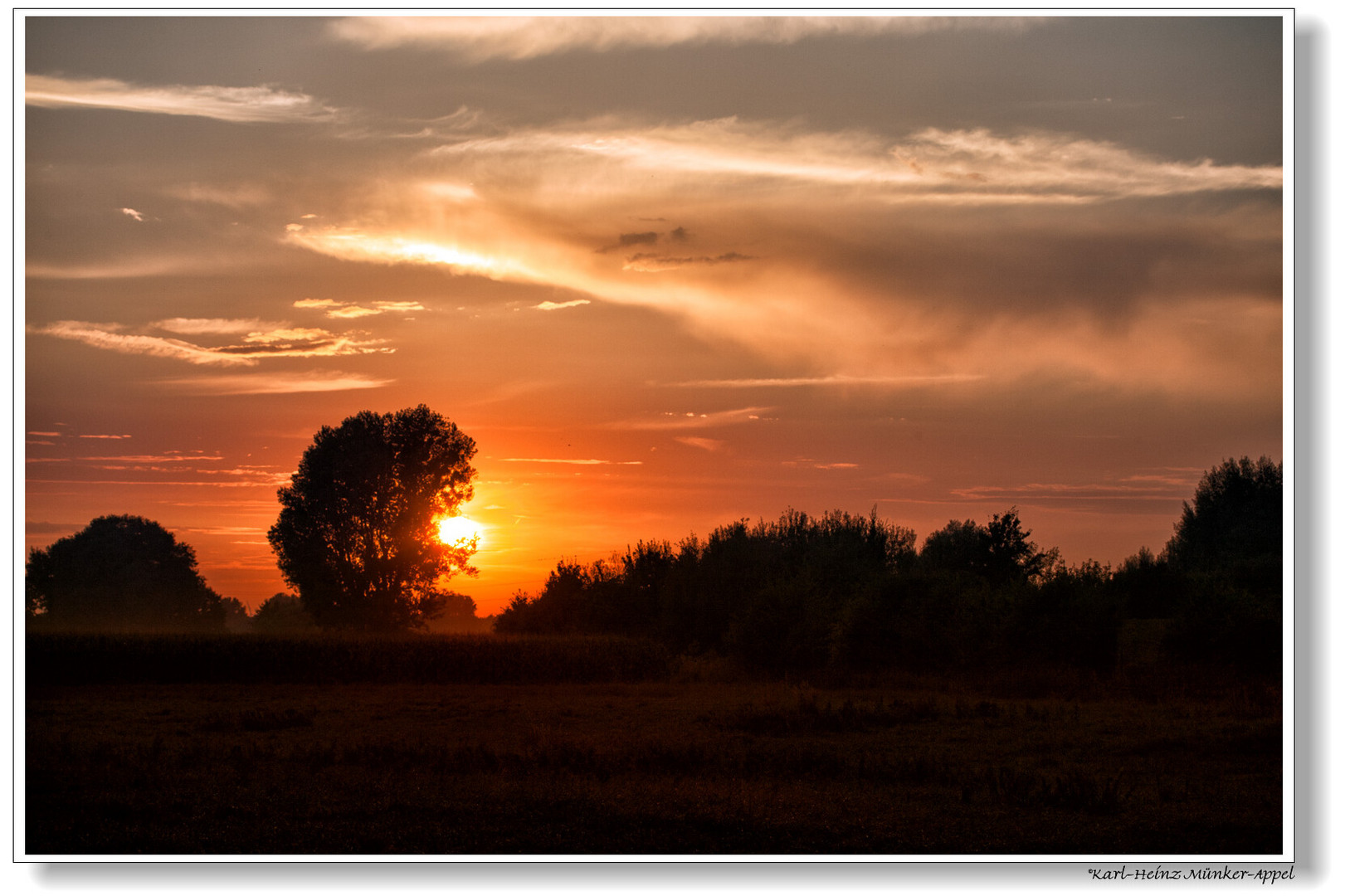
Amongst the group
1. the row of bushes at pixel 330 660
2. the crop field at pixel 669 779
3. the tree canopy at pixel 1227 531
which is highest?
the tree canopy at pixel 1227 531

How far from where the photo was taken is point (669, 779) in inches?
506

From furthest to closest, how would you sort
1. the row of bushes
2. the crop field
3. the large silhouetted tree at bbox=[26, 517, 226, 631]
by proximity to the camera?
the row of bushes
the large silhouetted tree at bbox=[26, 517, 226, 631]
the crop field

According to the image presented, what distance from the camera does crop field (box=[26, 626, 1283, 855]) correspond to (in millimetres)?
10109

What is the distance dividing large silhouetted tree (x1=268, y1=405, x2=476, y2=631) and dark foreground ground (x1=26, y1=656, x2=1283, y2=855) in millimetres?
14247

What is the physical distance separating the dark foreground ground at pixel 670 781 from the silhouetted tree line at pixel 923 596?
7431mm

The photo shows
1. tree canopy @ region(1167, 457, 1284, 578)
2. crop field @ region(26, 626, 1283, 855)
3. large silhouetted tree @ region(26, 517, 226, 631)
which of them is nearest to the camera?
crop field @ region(26, 626, 1283, 855)

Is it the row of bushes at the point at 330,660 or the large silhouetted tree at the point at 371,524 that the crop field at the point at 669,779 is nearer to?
the row of bushes at the point at 330,660

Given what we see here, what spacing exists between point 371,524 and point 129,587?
836 cm

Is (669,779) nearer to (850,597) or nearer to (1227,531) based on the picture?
(850,597)

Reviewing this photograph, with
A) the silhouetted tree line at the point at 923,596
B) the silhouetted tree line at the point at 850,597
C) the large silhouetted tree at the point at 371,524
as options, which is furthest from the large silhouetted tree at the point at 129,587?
the silhouetted tree line at the point at 923,596

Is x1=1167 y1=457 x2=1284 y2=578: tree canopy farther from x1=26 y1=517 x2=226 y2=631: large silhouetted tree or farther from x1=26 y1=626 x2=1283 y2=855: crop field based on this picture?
x1=26 y1=517 x2=226 y2=631: large silhouetted tree

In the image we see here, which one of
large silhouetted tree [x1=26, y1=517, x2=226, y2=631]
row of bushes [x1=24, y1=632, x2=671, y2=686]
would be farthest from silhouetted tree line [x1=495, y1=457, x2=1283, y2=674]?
large silhouetted tree [x1=26, y1=517, x2=226, y2=631]

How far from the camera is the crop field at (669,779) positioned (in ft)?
33.2

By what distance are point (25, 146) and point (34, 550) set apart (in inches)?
198
